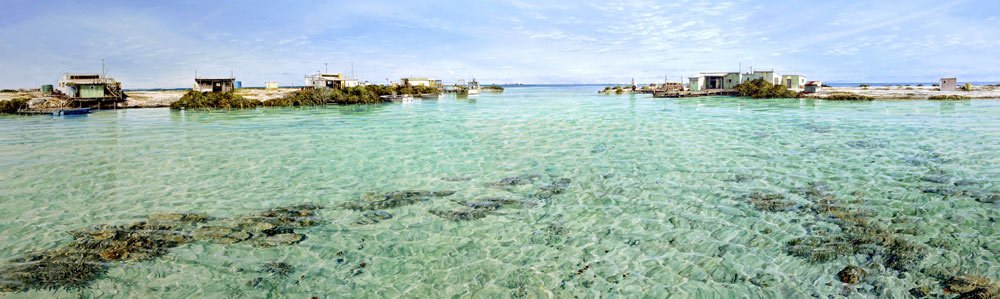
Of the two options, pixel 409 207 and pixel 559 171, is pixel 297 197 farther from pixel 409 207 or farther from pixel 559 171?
pixel 559 171

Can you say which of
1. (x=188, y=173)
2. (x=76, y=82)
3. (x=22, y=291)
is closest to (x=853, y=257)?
(x=22, y=291)

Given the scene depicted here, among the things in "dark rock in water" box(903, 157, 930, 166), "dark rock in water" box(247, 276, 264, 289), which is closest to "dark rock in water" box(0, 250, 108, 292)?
"dark rock in water" box(247, 276, 264, 289)

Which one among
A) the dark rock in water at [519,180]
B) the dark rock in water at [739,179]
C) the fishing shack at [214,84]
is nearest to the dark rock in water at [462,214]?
the dark rock in water at [519,180]

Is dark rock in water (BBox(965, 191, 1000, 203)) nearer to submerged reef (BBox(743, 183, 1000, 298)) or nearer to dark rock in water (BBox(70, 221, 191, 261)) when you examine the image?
submerged reef (BBox(743, 183, 1000, 298))

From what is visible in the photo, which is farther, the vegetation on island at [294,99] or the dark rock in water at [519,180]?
the vegetation on island at [294,99]

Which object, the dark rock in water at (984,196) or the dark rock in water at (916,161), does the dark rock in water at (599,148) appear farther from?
the dark rock in water at (984,196)

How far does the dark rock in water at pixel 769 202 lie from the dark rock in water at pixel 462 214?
5.88 metres

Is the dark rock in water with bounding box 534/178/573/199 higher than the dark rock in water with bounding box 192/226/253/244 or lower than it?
higher

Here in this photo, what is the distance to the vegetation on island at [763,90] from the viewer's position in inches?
2586

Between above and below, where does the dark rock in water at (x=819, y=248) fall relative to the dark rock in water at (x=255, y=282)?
above

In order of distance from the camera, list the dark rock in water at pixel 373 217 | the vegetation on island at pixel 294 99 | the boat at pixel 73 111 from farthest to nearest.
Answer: the vegetation on island at pixel 294 99
the boat at pixel 73 111
the dark rock in water at pixel 373 217

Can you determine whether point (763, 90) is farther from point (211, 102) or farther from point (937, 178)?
point (211, 102)

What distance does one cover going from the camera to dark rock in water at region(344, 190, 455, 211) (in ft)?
36.1

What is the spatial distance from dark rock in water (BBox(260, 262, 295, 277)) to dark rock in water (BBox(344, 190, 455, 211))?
3.20m
